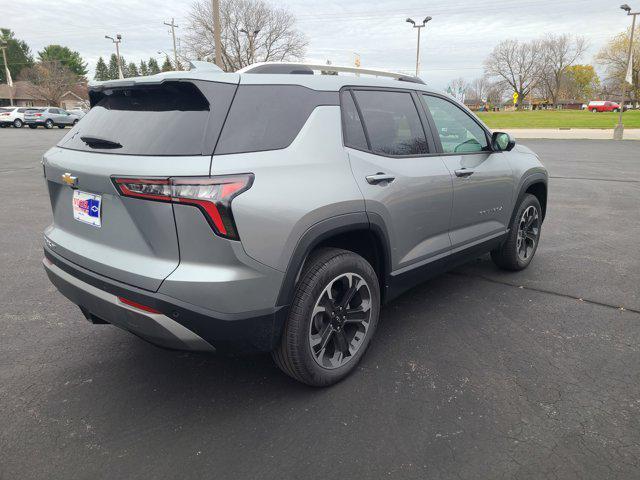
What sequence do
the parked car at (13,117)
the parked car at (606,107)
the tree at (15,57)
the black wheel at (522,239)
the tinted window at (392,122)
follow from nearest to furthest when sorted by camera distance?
the tinted window at (392,122)
the black wheel at (522,239)
the parked car at (13,117)
the parked car at (606,107)
the tree at (15,57)

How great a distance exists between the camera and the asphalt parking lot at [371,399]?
2217mm

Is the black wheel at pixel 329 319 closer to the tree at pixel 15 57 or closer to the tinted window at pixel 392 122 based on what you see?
the tinted window at pixel 392 122

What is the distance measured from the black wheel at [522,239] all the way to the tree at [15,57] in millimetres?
102102

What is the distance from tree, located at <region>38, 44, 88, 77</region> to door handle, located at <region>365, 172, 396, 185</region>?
100 meters

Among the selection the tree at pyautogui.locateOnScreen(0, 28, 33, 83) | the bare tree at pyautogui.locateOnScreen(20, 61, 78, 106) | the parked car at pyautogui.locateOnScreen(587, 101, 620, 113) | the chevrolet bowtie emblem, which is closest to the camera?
the chevrolet bowtie emblem

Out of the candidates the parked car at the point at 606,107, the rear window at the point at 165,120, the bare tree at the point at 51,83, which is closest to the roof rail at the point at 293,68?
the rear window at the point at 165,120

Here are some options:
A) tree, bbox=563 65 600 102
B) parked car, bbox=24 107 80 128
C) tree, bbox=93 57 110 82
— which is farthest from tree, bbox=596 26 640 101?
tree, bbox=93 57 110 82

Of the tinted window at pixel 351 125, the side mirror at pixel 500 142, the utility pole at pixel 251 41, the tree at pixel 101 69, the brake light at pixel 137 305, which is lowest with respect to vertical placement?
the brake light at pixel 137 305

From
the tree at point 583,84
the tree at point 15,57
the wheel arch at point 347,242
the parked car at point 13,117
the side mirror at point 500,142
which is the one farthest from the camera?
the tree at point 583,84

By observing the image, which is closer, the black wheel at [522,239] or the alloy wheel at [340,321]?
the alloy wheel at [340,321]

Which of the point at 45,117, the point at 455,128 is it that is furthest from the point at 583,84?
the point at 455,128

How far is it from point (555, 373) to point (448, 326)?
83 cm

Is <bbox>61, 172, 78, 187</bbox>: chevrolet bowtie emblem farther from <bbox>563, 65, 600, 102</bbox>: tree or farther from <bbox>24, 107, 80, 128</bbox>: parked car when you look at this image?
<bbox>563, 65, 600, 102</bbox>: tree

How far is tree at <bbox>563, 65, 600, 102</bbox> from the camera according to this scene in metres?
110
